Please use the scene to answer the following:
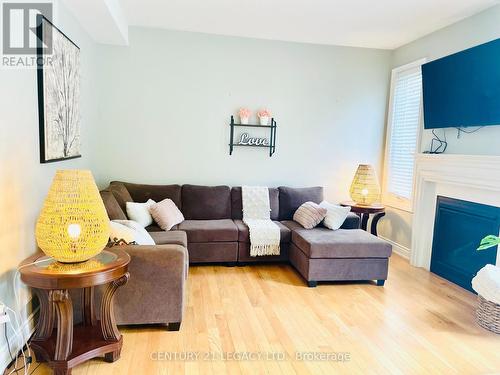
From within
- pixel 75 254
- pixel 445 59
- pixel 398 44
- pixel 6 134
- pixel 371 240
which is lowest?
pixel 371 240

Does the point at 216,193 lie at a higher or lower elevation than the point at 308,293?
higher

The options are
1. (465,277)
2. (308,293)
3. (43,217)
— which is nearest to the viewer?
(43,217)

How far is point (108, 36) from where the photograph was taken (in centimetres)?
386

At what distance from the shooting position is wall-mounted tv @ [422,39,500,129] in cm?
305

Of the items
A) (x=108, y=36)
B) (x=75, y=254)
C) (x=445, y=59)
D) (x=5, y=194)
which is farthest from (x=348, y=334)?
(x=108, y=36)

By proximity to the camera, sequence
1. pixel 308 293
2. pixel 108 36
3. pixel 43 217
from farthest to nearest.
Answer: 1. pixel 108 36
2. pixel 308 293
3. pixel 43 217

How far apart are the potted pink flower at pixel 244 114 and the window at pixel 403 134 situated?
198 cm

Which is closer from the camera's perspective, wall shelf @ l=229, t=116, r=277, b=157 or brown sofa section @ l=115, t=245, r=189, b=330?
brown sofa section @ l=115, t=245, r=189, b=330

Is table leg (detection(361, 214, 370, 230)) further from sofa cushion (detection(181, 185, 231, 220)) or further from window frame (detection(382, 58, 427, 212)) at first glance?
sofa cushion (detection(181, 185, 231, 220))

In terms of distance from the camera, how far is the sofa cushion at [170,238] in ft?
10.3

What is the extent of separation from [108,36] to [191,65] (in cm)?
99

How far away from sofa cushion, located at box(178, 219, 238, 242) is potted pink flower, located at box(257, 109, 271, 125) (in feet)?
4.77

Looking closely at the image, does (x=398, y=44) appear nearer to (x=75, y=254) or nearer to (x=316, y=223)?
(x=316, y=223)

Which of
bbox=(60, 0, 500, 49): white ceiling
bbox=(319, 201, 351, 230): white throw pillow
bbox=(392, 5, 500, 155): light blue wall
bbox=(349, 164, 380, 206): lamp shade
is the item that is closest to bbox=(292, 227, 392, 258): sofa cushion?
bbox=(319, 201, 351, 230): white throw pillow
